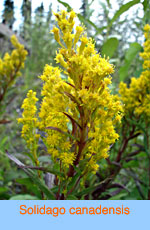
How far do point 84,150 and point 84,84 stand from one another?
26cm

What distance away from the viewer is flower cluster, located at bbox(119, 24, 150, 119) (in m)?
1.41

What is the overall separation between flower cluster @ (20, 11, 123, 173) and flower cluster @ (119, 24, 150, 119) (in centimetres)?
55

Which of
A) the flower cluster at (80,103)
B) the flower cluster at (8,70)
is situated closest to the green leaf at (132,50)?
the flower cluster at (80,103)

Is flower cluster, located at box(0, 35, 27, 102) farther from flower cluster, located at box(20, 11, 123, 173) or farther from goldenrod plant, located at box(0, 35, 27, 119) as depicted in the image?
flower cluster, located at box(20, 11, 123, 173)

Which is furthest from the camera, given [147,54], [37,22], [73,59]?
[37,22]

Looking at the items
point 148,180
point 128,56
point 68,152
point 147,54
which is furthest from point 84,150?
point 128,56

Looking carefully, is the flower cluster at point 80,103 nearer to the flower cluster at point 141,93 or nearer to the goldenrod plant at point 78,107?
the goldenrod plant at point 78,107

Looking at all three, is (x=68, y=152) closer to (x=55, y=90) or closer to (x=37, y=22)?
(x=55, y=90)

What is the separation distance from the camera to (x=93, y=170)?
3.10ft

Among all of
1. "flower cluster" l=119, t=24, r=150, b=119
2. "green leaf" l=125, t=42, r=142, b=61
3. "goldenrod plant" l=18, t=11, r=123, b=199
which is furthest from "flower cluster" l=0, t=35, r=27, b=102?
"goldenrod plant" l=18, t=11, r=123, b=199

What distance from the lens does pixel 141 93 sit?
150cm

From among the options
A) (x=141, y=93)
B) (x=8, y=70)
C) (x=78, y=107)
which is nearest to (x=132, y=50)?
(x=141, y=93)

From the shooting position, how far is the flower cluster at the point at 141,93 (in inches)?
55.7

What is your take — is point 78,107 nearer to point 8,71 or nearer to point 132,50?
point 132,50
